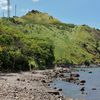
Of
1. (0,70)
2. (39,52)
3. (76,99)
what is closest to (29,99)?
(76,99)

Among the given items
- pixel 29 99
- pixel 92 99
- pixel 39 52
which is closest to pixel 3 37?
pixel 39 52

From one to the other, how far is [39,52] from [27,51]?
13588 millimetres

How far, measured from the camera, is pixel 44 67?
540 feet

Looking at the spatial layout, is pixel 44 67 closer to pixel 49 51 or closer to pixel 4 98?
pixel 49 51

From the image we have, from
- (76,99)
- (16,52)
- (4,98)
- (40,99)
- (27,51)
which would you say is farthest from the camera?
(27,51)

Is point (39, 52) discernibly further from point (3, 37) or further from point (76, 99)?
point (76, 99)

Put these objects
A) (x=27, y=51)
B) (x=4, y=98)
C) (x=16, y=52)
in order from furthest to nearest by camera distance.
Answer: (x=27, y=51) → (x=16, y=52) → (x=4, y=98)

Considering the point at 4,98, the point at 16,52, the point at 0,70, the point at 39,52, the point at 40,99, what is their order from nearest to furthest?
the point at 4,98 < the point at 40,99 < the point at 0,70 < the point at 16,52 < the point at 39,52

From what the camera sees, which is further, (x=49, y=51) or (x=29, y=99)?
(x=49, y=51)

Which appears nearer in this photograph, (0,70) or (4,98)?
(4,98)

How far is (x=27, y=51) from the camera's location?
15125cm

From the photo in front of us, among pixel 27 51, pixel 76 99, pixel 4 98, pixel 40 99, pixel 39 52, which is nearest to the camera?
pixel 4 98

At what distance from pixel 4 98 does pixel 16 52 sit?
75.1 metres

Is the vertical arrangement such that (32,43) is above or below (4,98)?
above
